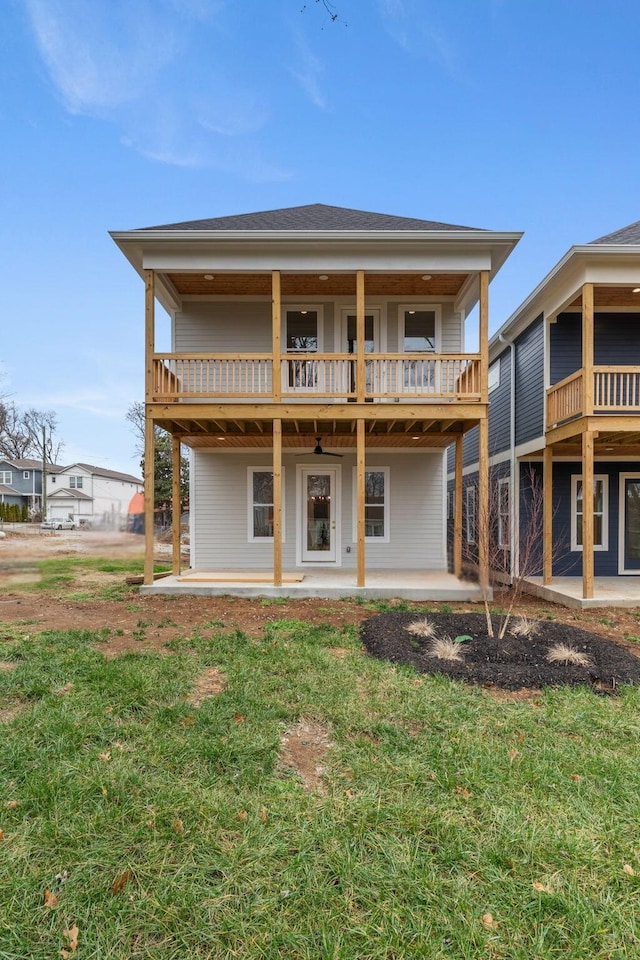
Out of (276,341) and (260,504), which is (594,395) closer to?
(276,341)

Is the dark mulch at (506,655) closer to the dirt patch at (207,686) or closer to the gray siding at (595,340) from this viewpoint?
the dirt patch at (207,686)

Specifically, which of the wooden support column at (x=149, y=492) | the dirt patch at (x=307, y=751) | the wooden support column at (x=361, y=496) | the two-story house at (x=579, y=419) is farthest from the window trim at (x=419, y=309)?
the dirt patch at (x=307, y=751)

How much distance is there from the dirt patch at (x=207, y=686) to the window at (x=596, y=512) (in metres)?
9.72

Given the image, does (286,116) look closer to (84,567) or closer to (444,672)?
(84,567)

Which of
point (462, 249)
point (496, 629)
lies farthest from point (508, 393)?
point (496, 629)

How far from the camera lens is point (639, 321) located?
10.6 m

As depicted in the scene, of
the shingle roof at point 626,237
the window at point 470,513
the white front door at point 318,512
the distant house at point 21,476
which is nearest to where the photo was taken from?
the shingle roof at point 626,237

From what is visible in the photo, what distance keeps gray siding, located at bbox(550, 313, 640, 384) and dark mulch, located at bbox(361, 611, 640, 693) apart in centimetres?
661

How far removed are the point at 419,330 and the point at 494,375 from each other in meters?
4.23

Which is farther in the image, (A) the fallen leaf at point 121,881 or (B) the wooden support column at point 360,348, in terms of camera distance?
(B) the wooden support column at point 360,348

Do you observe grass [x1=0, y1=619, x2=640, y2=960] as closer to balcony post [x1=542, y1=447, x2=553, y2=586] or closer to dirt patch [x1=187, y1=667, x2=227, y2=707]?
dirt patch [x1=187, y1=667, x2=227, y2=707]

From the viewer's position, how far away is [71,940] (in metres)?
1.76

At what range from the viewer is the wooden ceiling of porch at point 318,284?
9.41m

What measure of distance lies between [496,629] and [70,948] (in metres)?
5.40
